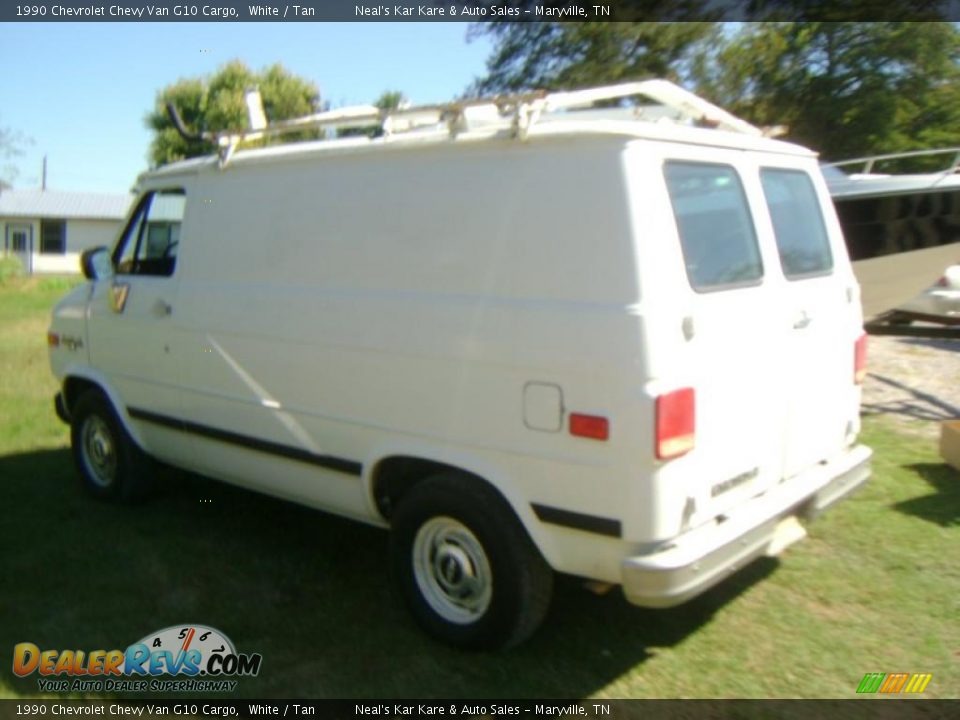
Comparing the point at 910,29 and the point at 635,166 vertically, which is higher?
the point at 910,29

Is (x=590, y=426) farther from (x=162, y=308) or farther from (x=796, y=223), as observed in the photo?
(x=162, y=308)

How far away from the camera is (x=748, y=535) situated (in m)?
3.78

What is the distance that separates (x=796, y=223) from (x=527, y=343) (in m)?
1.71

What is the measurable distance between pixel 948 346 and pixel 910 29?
11.8 m

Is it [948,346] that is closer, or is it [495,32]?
[948,346]

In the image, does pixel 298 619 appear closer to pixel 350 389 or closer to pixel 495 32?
pixel 350 389

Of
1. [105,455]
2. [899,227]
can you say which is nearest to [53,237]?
[105,455]

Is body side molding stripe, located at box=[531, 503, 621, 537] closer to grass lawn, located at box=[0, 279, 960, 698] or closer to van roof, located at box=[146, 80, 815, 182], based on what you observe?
grass lawn, located at box=[0, 279, 960, 698]

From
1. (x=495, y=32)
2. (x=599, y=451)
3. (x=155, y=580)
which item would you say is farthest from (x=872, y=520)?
(x=495, y=32)

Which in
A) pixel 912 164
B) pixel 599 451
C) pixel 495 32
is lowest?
pixel 599 451

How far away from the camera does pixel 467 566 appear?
4.06 metres

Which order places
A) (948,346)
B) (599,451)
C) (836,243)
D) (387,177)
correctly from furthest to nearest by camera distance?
(948,346) → (836,243) → (387,177) → (599,451)

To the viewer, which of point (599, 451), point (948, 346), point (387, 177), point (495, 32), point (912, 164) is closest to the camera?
point (599, 451)

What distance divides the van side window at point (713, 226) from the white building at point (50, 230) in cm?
Result: 4413
